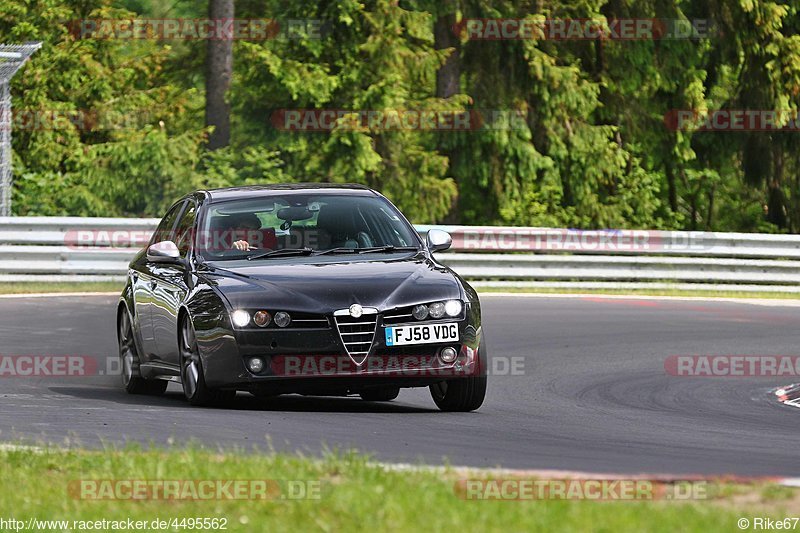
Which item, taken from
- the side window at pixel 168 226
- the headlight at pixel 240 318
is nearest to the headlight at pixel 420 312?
the headlight at pixel 240 318

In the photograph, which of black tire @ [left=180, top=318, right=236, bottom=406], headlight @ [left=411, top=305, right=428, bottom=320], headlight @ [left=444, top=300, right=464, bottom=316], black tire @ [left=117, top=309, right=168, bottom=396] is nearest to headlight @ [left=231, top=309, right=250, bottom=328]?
black tire @ [left=180, top=318, right=236, bottom=406]

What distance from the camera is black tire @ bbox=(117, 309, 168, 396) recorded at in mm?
12883

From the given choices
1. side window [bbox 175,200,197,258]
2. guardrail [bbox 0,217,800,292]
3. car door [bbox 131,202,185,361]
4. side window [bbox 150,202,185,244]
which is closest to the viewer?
side window [bbox 175,200,197,258]

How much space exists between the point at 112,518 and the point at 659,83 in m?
29.1

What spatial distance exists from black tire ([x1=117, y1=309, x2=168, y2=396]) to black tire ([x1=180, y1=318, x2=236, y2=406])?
1.53m

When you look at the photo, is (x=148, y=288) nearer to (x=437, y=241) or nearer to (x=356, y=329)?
(x=437, y=241)

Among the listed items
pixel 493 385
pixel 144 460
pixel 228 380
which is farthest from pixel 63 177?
pixel 144 460

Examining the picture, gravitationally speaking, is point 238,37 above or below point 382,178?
above

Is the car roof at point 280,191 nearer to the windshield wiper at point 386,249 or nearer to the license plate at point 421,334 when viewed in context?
the windshield wiper at point 386,249

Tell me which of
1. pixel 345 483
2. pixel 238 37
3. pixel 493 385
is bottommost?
pixel 493 385

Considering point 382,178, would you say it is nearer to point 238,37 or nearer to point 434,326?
point 238,37

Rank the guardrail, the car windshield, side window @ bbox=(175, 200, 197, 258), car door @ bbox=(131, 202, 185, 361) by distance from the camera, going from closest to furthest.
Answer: the car windshield < side window @ bbox=(175, 200, 197, 258) < car door @ bbox=(131, 202, 185, 361) < the guardrail

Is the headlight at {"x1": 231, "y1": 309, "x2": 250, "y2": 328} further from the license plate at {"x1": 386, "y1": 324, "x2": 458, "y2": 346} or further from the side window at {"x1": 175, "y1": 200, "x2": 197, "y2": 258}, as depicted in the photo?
the side window at {"x1": 175, "y1": 200, "x2": 197, "y2": 258}

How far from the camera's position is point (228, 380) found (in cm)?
1069
